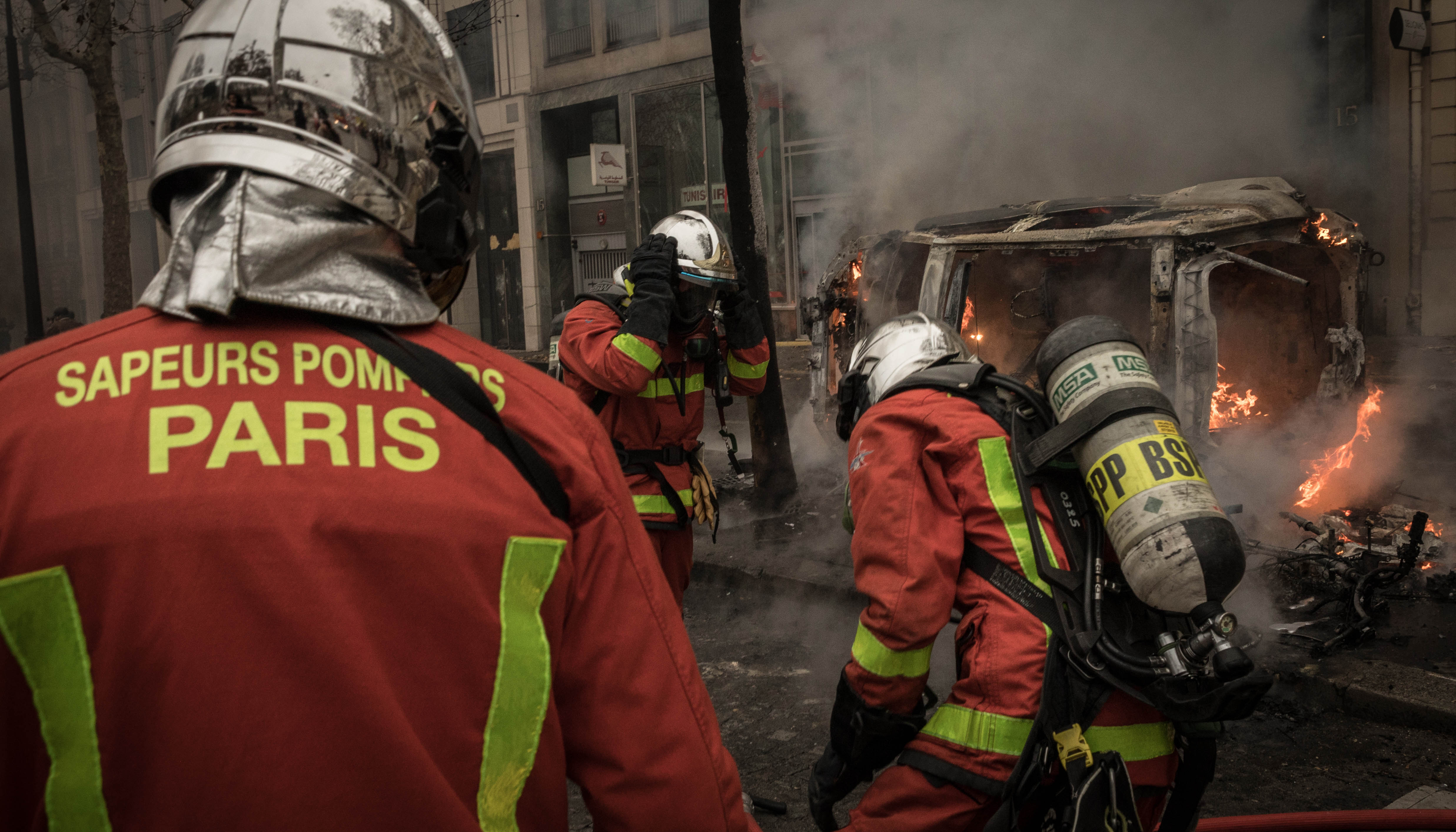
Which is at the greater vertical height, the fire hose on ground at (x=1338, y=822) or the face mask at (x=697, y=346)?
the face mask at (x=697, y=346)

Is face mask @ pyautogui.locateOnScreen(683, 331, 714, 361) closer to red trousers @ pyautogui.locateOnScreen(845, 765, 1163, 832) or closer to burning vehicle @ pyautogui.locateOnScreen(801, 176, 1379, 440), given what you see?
red trousers @ pyautogui.locateOnScreen(845, 765, 1163, 832)

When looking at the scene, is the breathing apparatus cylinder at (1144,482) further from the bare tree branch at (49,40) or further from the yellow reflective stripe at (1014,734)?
the bare tree branch at (49,40)

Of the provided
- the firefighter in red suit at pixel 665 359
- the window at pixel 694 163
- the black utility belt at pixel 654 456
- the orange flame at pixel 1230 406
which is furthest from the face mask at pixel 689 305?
the window at pixel 694 163

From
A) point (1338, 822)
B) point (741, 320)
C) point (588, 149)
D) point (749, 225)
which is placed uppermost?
point (588, 149)

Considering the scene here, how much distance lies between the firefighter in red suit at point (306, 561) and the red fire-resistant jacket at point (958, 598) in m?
0.99

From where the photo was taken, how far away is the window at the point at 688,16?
1764cm

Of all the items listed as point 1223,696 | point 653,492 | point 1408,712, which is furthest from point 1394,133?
point 1223,696

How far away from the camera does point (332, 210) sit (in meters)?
1.09

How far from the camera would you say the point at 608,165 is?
17.7m

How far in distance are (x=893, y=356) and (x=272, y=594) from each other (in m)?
2.04

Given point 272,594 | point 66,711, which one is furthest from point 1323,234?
point 66,711

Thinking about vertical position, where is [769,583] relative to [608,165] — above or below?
below

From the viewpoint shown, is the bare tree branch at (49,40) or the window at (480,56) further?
the window at (480,56)

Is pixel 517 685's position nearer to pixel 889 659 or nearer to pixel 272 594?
pixel 272 594
